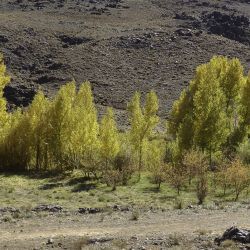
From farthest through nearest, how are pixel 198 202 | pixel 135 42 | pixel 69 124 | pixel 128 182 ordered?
pixel 135 42 → pixel 69 124 → pixel 128 182 → pixel 198 202

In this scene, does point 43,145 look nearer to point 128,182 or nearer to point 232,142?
point 128,182

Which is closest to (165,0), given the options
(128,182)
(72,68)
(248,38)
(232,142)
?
(248,38)

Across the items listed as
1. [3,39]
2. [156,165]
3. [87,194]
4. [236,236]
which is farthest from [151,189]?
[3,39]

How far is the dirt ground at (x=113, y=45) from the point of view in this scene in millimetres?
96438

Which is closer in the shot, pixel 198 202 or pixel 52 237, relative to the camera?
pixel 52 237

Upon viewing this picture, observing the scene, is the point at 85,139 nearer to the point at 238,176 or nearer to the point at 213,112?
the point at 213,112

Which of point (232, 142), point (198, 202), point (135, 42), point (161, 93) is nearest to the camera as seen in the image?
point (198, 202)

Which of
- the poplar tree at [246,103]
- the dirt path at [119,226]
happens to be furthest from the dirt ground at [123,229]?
the poplar tree at [246,103]

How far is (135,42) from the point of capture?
11069 centimetres

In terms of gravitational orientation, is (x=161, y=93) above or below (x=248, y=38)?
below

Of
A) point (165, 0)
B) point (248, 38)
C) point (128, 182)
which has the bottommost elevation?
point (128, 182)

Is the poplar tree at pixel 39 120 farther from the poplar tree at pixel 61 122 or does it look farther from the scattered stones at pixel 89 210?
the scattered stones at pixel 89 210

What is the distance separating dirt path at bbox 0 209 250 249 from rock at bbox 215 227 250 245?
1.13m

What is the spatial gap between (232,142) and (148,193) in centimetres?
1583
